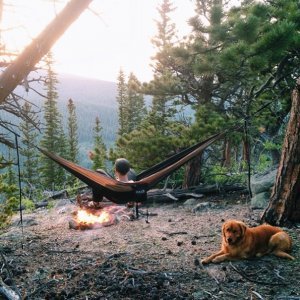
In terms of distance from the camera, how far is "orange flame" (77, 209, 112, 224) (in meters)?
6.04

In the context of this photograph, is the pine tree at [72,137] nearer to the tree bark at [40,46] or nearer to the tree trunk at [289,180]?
the tree trunk at [289,180]

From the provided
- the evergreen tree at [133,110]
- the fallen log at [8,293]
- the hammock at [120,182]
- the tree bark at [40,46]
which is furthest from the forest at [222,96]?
the evergreen tree at [133,110]

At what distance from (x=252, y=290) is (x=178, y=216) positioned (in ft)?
11.9

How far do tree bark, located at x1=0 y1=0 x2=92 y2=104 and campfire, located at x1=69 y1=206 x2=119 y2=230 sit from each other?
13.6 ft

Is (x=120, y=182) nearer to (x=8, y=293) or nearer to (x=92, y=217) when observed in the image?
(x=92, y=217)

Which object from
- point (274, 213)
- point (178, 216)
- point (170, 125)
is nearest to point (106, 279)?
point (274, 213)

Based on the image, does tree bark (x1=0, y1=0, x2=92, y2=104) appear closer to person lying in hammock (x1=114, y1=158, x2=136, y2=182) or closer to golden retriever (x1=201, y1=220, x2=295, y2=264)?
golden retriever (x1=201, y1=220, x2=295, y2=264)

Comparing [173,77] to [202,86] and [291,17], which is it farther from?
[291,17]

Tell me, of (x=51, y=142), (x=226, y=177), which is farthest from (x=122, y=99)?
(x=226, y=177)

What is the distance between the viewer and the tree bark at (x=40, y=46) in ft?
6.47

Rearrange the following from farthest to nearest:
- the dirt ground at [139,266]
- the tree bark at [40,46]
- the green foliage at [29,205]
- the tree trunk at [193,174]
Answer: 1. the tree trunk at [193,174]
2. the green foliage at [29,205]
3. the dirt ground at [139,266]
4. the tree bark at [40,46]

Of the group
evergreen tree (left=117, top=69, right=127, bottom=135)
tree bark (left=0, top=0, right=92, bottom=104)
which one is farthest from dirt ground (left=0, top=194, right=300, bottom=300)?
evergreen tree (left=117, top=69, right=127, bottom=135)

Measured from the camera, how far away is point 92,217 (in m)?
6.26

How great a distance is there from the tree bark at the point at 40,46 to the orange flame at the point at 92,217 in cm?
421
